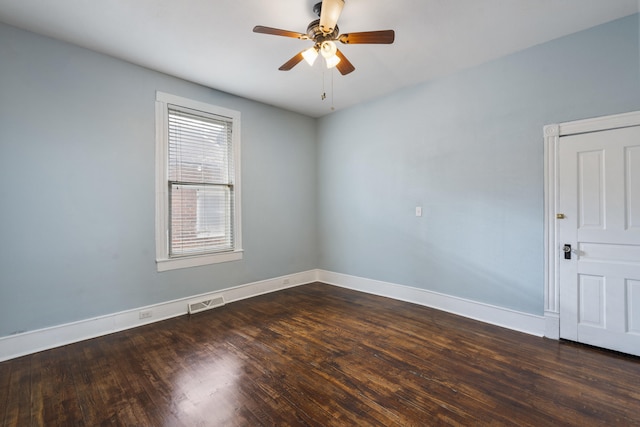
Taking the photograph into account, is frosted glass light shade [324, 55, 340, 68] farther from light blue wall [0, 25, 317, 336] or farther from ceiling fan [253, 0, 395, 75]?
light blue wall [0, 25, 317, 336]

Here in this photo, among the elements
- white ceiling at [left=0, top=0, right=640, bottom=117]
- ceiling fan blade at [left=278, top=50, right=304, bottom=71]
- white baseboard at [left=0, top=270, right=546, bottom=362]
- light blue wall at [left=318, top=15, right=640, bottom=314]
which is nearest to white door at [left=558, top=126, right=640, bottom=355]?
light blue wall at [left=318, top=15, right=640, bottom=314]

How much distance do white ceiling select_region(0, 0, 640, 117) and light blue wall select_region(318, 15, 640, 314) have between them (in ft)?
0.94

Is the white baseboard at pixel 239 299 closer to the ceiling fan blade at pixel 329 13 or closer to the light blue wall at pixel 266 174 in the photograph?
the light blue wall at pixel 266 174

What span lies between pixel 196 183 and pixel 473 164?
3.54m

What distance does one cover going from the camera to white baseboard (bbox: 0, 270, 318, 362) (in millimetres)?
2596

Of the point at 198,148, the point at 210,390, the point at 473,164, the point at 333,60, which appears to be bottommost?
the point at 210,390

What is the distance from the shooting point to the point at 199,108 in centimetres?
380

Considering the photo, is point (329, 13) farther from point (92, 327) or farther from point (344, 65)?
point (92, 327)

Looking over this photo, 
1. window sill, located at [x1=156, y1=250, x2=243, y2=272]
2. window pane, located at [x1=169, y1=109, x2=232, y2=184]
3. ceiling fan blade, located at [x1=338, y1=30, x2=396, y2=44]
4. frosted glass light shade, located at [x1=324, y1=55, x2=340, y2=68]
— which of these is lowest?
window sill, located at [x1=156, y1=250, x2=243, y2=272]

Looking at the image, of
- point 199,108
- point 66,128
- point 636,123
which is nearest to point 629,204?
point 636,123

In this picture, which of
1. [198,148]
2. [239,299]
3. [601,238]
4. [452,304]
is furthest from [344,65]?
[239,299]

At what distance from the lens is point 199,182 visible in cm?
384

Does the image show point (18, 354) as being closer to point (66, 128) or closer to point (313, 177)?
point (66, 128)

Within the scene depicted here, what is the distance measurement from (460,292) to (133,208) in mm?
4060
